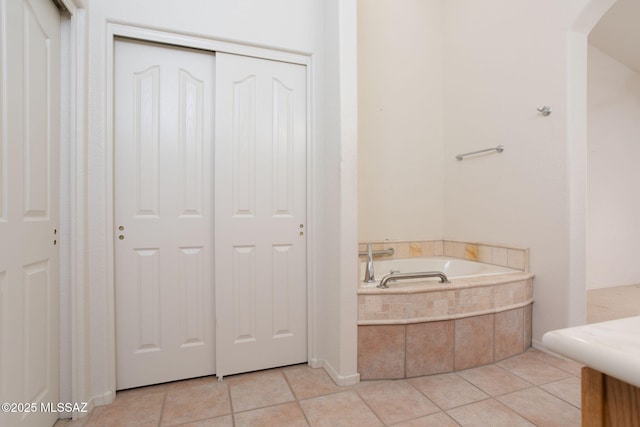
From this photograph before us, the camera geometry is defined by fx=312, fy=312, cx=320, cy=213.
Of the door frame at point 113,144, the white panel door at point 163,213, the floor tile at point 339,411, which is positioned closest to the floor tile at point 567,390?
the floor tile at point 339,411

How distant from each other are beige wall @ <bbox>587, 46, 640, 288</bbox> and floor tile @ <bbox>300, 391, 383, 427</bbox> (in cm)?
354

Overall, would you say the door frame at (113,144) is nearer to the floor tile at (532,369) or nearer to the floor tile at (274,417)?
the floor tile at (274,417)

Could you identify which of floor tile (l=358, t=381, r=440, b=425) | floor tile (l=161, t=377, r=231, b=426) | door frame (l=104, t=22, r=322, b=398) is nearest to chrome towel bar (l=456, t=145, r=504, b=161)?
door frame (l=104, t=22, r=322, b=398)

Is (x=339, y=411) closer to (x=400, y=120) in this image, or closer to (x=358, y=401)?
(x=358, y=401)

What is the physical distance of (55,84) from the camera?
1435mm

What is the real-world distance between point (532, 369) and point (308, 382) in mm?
1337

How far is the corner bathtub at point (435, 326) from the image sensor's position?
1.77 metres

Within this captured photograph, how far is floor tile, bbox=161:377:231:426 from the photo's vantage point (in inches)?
58.1

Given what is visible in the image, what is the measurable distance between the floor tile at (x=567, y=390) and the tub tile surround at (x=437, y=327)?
1.02ft

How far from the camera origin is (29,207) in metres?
1.24

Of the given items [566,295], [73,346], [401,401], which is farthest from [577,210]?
[73,346]

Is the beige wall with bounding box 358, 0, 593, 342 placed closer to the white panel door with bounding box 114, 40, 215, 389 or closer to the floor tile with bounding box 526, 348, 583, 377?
the floor tile with bounding box 526, 348, 583, 377

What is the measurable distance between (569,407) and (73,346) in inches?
93.8

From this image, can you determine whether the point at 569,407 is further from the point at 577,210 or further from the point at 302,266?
the point at 302,266
